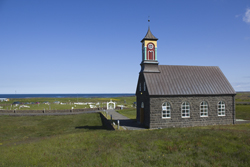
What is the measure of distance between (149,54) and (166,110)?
732 centimetres

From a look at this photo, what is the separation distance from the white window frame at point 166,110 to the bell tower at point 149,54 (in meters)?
4.72

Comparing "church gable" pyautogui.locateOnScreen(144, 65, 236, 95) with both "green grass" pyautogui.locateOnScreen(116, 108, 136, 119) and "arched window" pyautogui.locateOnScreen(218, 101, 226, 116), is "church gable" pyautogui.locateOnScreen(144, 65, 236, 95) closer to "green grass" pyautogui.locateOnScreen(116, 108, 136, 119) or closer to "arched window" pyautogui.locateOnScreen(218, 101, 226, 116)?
"arched window" pyautogui.locateOnScreen(218, 101, 226, 116)

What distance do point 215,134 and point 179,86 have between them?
29.6ft

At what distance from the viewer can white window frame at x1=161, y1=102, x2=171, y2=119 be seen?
75.1 feet

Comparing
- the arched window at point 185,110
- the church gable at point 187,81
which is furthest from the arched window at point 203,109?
the arched window at point 185,110

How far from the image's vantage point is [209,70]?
27.3m

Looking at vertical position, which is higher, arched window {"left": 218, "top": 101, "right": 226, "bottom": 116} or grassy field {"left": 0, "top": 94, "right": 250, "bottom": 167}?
arched window {"left": 218, "top": 101, "right": 226, "bottom": 116}

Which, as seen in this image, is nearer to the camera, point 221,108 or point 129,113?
point 221,108

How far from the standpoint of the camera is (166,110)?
75.3ft

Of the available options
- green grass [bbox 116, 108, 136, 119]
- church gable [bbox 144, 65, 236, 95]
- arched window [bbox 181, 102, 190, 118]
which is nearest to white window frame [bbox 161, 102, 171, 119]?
church gable [bbox 144, 65, 236, 95]

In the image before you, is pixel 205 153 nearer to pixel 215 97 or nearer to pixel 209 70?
pixel 215 97

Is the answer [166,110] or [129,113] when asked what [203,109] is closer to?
[166,110]

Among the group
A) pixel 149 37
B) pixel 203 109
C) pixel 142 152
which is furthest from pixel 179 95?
pixel 142 152

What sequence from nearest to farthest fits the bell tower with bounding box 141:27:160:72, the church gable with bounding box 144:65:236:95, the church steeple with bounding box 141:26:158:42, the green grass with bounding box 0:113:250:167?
1. the green grass with bounding box 0:113:250:167
2. the church gable with bounding box 144:65:236:95
3. the bell tower with bounding box 141:27:160:72
4. the church steeple with bounding box 141:26:158:42
